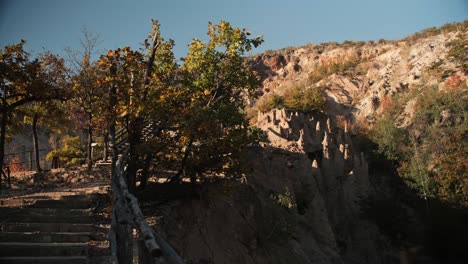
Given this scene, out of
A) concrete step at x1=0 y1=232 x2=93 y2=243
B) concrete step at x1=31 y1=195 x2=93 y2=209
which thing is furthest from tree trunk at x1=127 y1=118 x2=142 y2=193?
concrete step at x1=0 y1=232 x2=93 y2=243

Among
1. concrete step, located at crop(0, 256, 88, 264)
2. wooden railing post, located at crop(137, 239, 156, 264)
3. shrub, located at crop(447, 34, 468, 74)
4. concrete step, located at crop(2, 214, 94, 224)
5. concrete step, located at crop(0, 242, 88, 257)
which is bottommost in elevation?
wooden railing post, located at crop(137, 239, 156, 264)

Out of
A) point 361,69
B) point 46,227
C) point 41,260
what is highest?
point 361,69

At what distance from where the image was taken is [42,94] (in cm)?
1309

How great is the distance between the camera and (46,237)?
27.7 ft

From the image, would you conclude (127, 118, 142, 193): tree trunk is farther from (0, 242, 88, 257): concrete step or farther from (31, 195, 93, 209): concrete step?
(0, 242, 88, 257): concrete step

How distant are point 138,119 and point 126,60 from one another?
1.66 m

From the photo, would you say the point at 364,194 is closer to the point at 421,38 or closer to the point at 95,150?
the point at 95,150

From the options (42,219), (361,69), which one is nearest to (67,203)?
(42,219)

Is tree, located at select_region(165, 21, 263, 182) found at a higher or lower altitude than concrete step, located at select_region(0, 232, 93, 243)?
higher

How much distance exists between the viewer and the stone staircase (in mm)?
7691

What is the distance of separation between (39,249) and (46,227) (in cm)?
133

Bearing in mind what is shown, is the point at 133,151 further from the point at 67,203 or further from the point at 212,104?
the point at 212,104

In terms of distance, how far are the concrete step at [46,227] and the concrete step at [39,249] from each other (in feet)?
2.86

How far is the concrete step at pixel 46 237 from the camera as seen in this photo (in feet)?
27.3
